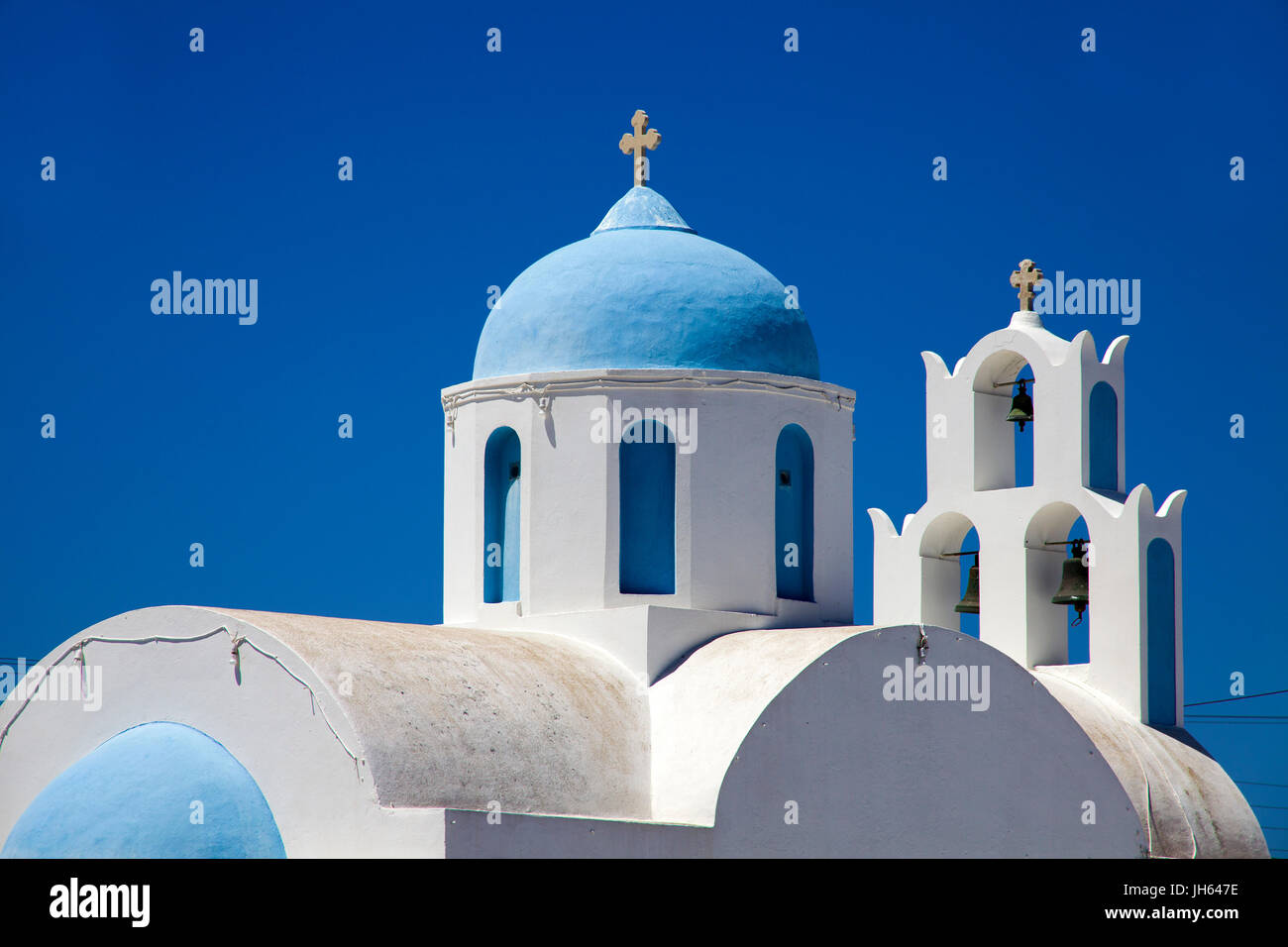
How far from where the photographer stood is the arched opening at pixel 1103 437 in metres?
18.1

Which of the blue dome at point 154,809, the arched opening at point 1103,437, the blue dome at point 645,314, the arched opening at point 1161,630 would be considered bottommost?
the blue dome at point 154,809

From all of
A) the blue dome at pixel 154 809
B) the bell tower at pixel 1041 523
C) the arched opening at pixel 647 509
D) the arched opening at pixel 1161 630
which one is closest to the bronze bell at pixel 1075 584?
the bell tower at pixel 1041 523

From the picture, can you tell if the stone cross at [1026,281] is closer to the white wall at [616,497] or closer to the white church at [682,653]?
the white church at [682,653]

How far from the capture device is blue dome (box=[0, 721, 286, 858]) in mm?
11977

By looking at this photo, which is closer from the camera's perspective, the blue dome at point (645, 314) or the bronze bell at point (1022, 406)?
the blue dome at point (645, 314)

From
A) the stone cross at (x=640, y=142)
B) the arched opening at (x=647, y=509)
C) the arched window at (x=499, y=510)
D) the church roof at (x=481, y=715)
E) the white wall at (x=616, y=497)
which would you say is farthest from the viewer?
the stone cross at (x=640, y=142)

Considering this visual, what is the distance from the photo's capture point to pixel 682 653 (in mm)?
14781

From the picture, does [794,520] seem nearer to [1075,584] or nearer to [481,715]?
[1075,584]

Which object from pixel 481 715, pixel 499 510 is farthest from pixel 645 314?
pixel 481 715

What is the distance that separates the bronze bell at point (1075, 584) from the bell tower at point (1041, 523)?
0.08 feet

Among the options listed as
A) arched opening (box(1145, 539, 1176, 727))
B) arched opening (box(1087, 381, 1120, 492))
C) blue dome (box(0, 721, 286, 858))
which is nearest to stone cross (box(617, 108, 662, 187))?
arched opening (box(1087, 381, 1120, 492))

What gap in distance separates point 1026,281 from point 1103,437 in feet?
5.78

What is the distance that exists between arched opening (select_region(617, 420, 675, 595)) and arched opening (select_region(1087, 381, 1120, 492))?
15.3ft
